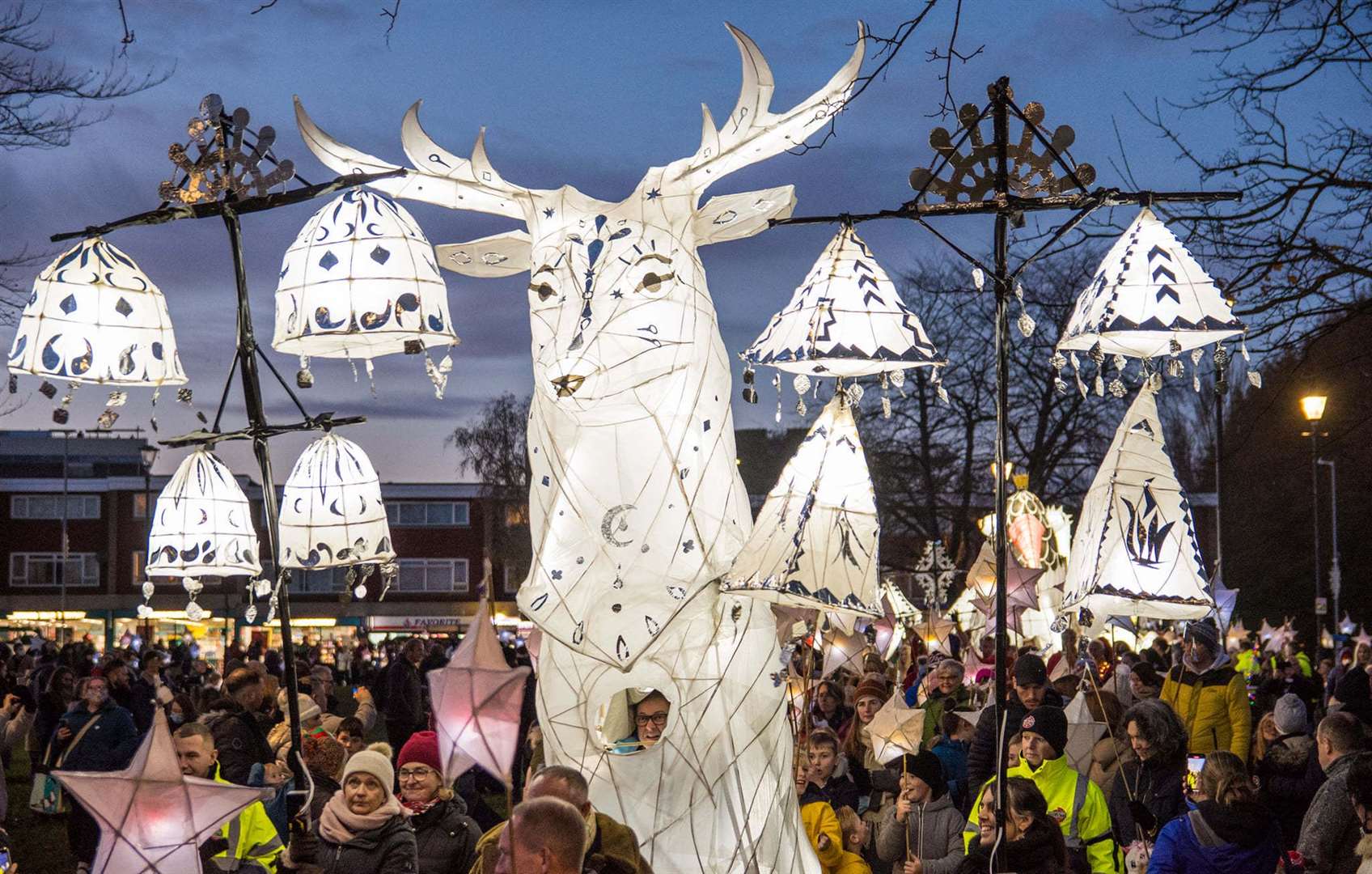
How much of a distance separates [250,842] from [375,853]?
3.93 ft

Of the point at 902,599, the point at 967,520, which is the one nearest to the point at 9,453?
the point at 967,520

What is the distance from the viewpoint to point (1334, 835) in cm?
670

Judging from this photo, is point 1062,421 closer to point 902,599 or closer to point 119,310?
point 902,599

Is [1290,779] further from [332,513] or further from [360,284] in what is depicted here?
[360,284]

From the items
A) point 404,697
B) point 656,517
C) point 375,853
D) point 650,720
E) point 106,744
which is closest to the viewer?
point 375,853

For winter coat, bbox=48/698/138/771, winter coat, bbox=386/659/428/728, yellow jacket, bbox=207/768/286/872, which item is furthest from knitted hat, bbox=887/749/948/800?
winter coat, bbox=386/659/428/728

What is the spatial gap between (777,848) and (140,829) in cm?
317

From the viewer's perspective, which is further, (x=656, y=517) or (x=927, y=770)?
(x=927, y=770)

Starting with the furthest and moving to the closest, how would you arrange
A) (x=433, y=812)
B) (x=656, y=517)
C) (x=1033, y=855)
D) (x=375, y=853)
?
(x=656, y=517) → (x=433, y=812) → (x=1033, y=855) → (x=375, y=853)

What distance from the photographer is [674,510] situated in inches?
282

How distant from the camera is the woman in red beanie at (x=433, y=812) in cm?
646

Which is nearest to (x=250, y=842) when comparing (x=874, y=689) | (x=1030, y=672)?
(x=874, y=689)

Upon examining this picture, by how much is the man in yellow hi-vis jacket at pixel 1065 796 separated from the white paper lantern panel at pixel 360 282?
3469 mm

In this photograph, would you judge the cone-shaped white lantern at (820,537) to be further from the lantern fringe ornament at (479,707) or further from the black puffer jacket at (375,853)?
the black puffer jacket at (375,853)
